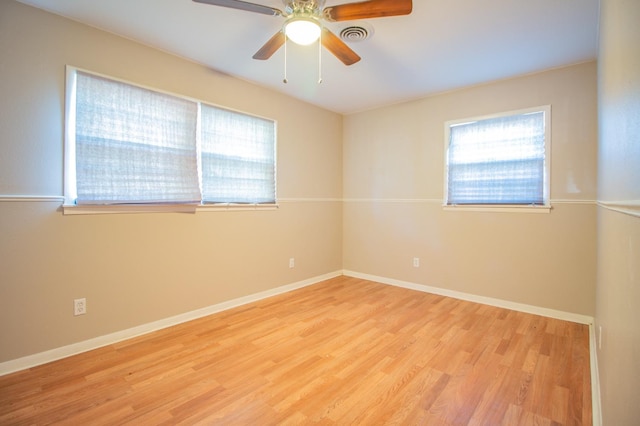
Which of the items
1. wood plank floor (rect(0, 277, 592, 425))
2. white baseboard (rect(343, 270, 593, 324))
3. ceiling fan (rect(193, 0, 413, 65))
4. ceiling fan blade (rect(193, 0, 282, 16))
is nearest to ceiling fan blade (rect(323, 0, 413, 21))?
ceiling fan (rect(193, 0, 413, 65))

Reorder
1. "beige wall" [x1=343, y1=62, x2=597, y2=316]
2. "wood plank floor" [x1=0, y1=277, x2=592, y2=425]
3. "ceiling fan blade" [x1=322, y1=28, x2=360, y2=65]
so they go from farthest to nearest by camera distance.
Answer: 1. "beige wall" [x1=343, y1=62, x2=597, y2=316]
2. "ceiling fan blade" [x1=322, y1=28, x2=360, y2=65]
3. "wood plank floor" [x1=0, y1=277, x2=592, y2=425]

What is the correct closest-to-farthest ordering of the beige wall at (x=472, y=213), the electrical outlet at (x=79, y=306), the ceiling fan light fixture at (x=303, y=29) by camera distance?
the ceiling fan light fixture at (x=303, y=29) → the electrical outlet at (x=79, y=306) → the beige wall at (x=472, y=213)

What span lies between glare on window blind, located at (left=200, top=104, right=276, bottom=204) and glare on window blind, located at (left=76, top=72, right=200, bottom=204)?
167 millimetres

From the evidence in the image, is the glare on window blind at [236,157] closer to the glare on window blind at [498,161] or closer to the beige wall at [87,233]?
the beige wall at [87,233]

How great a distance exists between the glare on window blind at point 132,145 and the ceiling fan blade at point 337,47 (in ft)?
5.15

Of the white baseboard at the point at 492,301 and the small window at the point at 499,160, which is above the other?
the small window at the point at 499,160

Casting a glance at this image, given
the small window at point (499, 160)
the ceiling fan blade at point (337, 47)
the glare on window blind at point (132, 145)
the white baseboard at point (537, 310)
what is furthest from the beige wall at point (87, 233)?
the small window at point (499, 160)

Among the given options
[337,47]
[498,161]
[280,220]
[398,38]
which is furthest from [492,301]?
[337,47]

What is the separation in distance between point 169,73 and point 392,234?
130 inches

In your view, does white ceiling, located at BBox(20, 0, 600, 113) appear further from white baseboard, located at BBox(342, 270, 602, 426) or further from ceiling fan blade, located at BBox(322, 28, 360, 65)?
white baseboard, located at BBox(342, 270, 602, 426)

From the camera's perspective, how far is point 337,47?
2.13 meters

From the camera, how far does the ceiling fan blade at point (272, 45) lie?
201 centimetres

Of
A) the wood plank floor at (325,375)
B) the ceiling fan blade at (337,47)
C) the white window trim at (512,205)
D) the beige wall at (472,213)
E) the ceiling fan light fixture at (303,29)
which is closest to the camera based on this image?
the wood plank floor at (325,375)

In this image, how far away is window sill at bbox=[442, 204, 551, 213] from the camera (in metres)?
3.04
